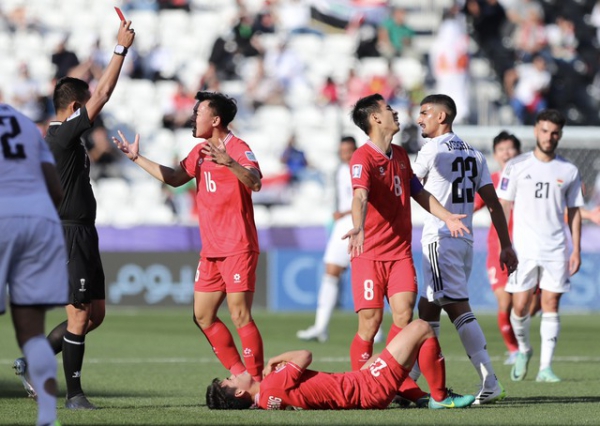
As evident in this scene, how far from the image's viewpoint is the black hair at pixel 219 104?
31.0 ft

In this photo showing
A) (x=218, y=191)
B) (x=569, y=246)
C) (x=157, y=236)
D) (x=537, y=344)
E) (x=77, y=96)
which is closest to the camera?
(x=77, y=96)

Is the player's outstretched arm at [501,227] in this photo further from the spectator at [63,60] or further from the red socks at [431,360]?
the spectator at [63,60]

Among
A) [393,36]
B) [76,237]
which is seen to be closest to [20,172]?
[76,237]

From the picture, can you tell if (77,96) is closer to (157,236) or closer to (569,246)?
(569,246)

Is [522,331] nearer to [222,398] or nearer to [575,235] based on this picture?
[575,235]

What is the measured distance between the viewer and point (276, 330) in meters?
17.4

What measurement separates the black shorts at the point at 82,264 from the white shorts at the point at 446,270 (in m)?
2.51

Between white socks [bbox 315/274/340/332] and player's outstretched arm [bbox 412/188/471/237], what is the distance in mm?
6780

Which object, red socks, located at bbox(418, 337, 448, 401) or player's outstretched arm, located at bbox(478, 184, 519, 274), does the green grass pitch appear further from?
player's outstretched arm, located at bbox(478, 184, 519, 274)

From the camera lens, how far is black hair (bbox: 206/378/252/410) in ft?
28.1

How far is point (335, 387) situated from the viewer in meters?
8.39

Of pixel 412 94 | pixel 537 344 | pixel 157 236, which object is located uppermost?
pixel 412 94

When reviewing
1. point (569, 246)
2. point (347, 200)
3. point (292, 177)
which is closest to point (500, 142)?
point (569, 246)

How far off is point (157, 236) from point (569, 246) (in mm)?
10681
